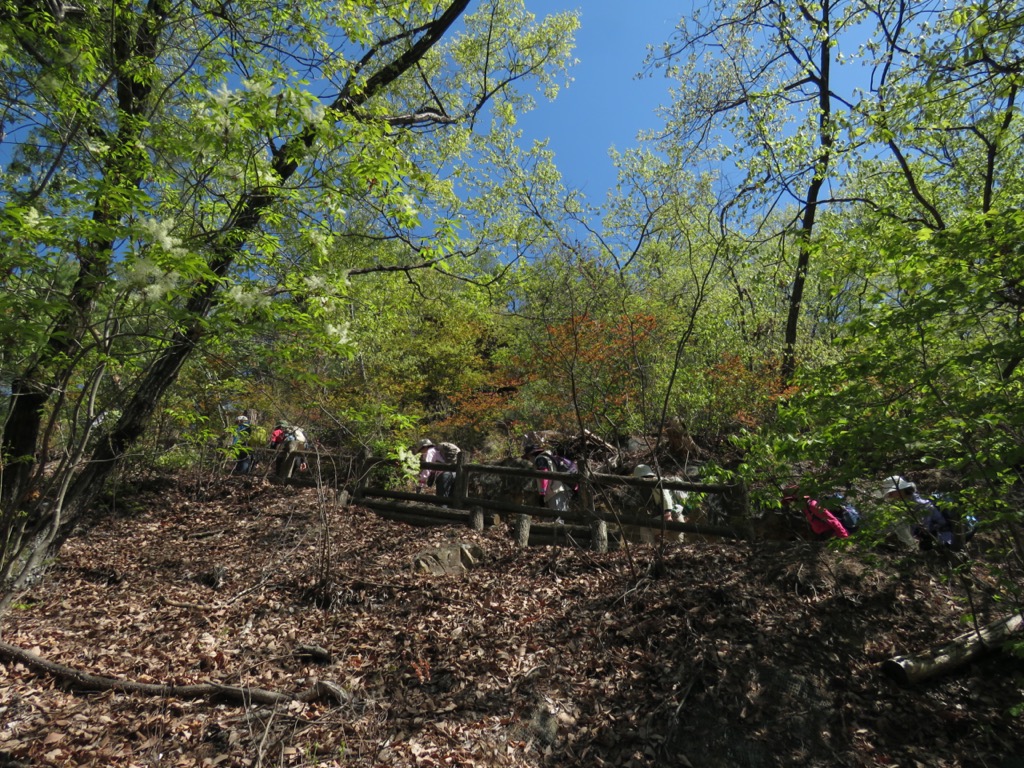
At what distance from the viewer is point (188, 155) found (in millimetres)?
3992

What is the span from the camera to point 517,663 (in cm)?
430

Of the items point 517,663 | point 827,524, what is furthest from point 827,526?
point 517,663

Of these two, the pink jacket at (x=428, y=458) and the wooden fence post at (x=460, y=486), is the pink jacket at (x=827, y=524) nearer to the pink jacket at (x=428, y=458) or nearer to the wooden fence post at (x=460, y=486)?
the wooden fence post at (x=460, y=486)

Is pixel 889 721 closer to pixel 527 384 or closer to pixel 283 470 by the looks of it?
pixel 283 470

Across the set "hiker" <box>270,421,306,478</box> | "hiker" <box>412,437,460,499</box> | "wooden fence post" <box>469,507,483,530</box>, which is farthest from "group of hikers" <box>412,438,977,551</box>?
"hiker" <box>270,421,306,478</box>

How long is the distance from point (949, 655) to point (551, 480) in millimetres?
5024

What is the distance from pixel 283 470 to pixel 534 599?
6732mm

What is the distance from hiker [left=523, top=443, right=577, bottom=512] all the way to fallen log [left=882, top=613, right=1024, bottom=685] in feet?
13.0

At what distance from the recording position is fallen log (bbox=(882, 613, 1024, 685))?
390 centimetres

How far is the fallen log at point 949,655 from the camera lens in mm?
3900

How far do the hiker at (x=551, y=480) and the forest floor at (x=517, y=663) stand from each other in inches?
79.3

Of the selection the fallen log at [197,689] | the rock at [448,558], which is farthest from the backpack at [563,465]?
the fallen log at [197,689]

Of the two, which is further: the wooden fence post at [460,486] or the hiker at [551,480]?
the hiker at [551,480]

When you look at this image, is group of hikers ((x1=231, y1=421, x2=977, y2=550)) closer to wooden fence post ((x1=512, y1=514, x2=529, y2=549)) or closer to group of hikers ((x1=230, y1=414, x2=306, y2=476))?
group of hikers ((x1=230, y1=414, x2=306, y2=476))
